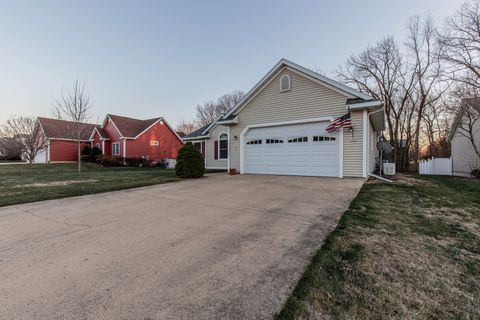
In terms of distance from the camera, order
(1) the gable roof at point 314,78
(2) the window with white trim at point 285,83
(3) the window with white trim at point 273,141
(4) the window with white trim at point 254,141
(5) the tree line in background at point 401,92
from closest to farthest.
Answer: (1) the gable roof at point 314,78 → (2) the window with white trim at point 285,83 → (3) the window with white trim at point 273,141 → (4) the window with white trim at point 254,141 → (5) the tree line in background at point 401,92

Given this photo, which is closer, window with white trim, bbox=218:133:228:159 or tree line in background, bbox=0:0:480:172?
window with white trim, bbox=218:133:228:159

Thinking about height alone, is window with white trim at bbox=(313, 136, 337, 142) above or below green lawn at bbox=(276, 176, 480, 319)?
above

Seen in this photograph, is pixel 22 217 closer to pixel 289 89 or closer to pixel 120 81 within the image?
pixel 289 89

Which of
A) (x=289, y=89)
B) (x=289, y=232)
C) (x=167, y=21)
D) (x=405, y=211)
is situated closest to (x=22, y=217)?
(x=289, y=232)

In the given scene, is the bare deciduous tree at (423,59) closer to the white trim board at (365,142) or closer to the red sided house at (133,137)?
the white trim board at (365,142)

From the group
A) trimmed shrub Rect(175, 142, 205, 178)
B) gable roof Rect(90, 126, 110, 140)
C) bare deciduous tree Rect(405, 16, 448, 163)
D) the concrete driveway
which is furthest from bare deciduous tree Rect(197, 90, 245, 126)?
the concrete driveway

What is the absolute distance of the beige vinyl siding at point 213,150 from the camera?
15.9m

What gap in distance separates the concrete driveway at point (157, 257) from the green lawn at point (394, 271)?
25 cm

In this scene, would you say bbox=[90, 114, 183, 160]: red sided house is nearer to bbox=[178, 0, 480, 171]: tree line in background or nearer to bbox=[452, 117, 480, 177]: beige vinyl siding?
bbox=[178, 0, 480, 171]: tree line in background

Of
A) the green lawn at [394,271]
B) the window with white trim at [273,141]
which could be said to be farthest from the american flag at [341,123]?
the green lawn at [394,271]

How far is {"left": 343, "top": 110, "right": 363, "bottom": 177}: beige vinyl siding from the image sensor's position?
9.52 m

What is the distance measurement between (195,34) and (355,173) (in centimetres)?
1224

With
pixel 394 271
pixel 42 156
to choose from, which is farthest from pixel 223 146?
pixel 42 156

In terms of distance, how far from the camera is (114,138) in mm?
24453
